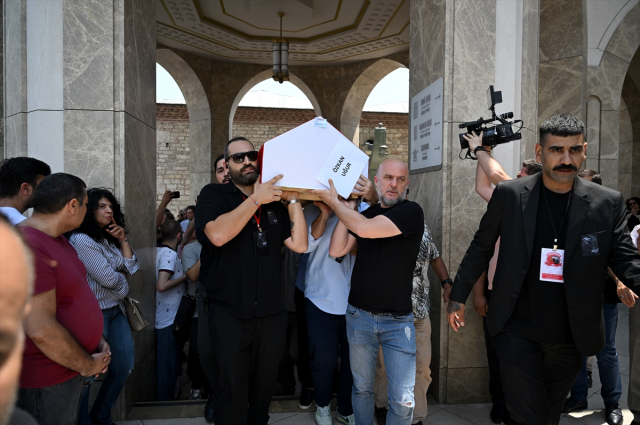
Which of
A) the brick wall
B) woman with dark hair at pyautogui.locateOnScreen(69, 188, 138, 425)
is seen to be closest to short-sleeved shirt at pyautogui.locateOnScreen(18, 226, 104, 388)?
woman with dark hair at pyautogui.locateOnScreen(69, 188, 138, 425)

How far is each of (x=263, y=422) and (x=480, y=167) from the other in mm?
2245

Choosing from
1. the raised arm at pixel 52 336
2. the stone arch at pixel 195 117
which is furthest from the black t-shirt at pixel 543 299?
the stone arch at pixel 195 117

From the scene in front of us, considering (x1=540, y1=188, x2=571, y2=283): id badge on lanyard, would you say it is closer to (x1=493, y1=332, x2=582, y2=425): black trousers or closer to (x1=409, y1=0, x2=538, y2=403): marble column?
(x1=493, y1=332, x2=582, y2=425): black trousers

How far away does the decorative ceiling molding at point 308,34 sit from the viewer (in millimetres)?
7684

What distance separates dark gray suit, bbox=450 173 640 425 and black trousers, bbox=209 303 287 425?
1.22 metres

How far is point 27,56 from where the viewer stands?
11.5 feet

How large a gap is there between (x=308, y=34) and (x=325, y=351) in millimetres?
7199

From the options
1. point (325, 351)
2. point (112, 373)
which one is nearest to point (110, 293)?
point (112, 373)

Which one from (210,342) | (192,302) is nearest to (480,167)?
(210,342)

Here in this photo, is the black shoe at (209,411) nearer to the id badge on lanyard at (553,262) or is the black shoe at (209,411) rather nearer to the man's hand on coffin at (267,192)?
the man's hand on coffin at (267,192)

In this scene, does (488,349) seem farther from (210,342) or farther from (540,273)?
(210,342)

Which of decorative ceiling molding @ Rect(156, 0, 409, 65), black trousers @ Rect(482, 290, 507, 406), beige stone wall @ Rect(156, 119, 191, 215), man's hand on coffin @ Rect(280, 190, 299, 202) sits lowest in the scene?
black trousers @ Rect(482, 290, 507, 406)

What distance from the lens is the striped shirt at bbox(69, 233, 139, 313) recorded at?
2.86m

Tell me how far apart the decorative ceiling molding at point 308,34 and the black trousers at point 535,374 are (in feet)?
21.3
